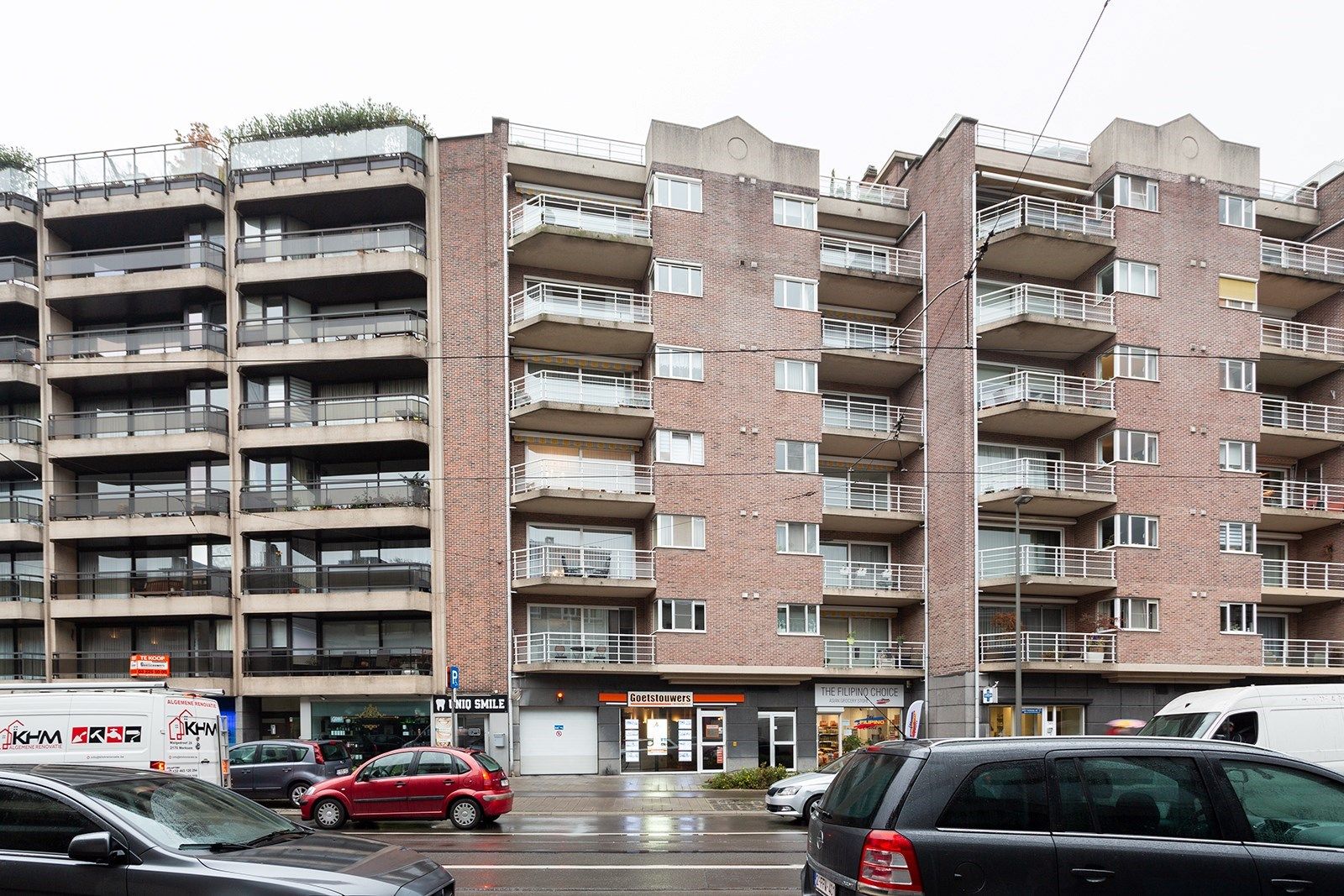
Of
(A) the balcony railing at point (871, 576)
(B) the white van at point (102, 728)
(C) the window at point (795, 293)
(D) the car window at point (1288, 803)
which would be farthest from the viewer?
(A) the balcony railing at point (871, 576)

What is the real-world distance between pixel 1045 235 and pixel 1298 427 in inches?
500

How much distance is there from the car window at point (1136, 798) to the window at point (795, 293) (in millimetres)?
28715

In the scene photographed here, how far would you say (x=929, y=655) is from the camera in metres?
34.1

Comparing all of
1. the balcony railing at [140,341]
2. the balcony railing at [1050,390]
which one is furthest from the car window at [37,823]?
the balcony railing at [1050,390]

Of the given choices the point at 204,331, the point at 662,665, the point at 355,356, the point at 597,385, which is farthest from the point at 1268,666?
the point at 204,331

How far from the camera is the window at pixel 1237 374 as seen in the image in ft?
115

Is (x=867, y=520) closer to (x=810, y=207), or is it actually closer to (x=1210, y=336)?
(x=810, y=207)

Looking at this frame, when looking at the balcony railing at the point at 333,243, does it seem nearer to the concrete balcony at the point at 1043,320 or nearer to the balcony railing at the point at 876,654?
the concrete balcony at the point at 1043,320

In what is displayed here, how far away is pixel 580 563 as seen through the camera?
104 feet

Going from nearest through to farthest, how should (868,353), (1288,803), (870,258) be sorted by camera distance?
(1288,803)
(868,353)
(870,258)

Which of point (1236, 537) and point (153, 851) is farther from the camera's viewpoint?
point (1236, 537)

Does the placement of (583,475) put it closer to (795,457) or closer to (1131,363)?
(795,457)

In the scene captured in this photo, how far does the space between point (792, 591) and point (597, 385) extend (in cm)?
926

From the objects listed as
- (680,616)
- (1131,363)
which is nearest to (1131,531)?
(1131,363)
